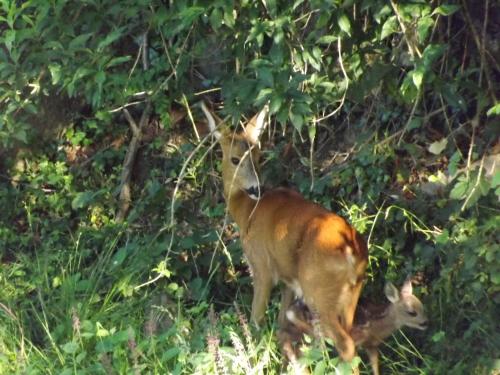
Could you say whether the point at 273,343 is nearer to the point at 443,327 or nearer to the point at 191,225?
the point at 443,327

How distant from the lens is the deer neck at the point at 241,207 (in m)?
7.94

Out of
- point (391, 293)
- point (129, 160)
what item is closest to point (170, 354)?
point (391, 293)

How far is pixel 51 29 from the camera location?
21.6 feet

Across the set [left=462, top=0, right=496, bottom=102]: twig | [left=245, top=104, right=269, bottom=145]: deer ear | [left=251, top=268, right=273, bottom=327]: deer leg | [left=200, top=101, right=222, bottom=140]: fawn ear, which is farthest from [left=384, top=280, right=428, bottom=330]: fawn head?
[left=200, top=101, right=222, bottom=140]: fawn ear

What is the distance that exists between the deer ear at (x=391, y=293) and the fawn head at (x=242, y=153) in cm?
140

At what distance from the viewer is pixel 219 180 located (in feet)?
30.6

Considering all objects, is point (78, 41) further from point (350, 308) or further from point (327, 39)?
point (350, 308)

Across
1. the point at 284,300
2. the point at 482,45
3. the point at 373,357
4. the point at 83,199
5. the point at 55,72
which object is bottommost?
the point at 83,199

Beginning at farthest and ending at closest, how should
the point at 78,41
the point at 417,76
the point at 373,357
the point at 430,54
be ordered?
1. the point at 373,357
2. the point at 78,41
3. the point at 430,54
4. the point at 417,76

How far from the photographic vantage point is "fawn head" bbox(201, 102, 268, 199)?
805 centimetres

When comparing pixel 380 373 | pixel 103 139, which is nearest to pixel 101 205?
pixel 103 139

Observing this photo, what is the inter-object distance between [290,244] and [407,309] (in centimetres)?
85

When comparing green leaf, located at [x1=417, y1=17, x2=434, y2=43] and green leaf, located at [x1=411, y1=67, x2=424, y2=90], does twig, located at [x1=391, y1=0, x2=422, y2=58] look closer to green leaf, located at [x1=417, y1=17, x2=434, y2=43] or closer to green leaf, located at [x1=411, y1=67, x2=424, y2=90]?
green leaf, located at [x1=417, y1=17, x2=434, y2=43]

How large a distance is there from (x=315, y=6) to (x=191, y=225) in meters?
3.98
